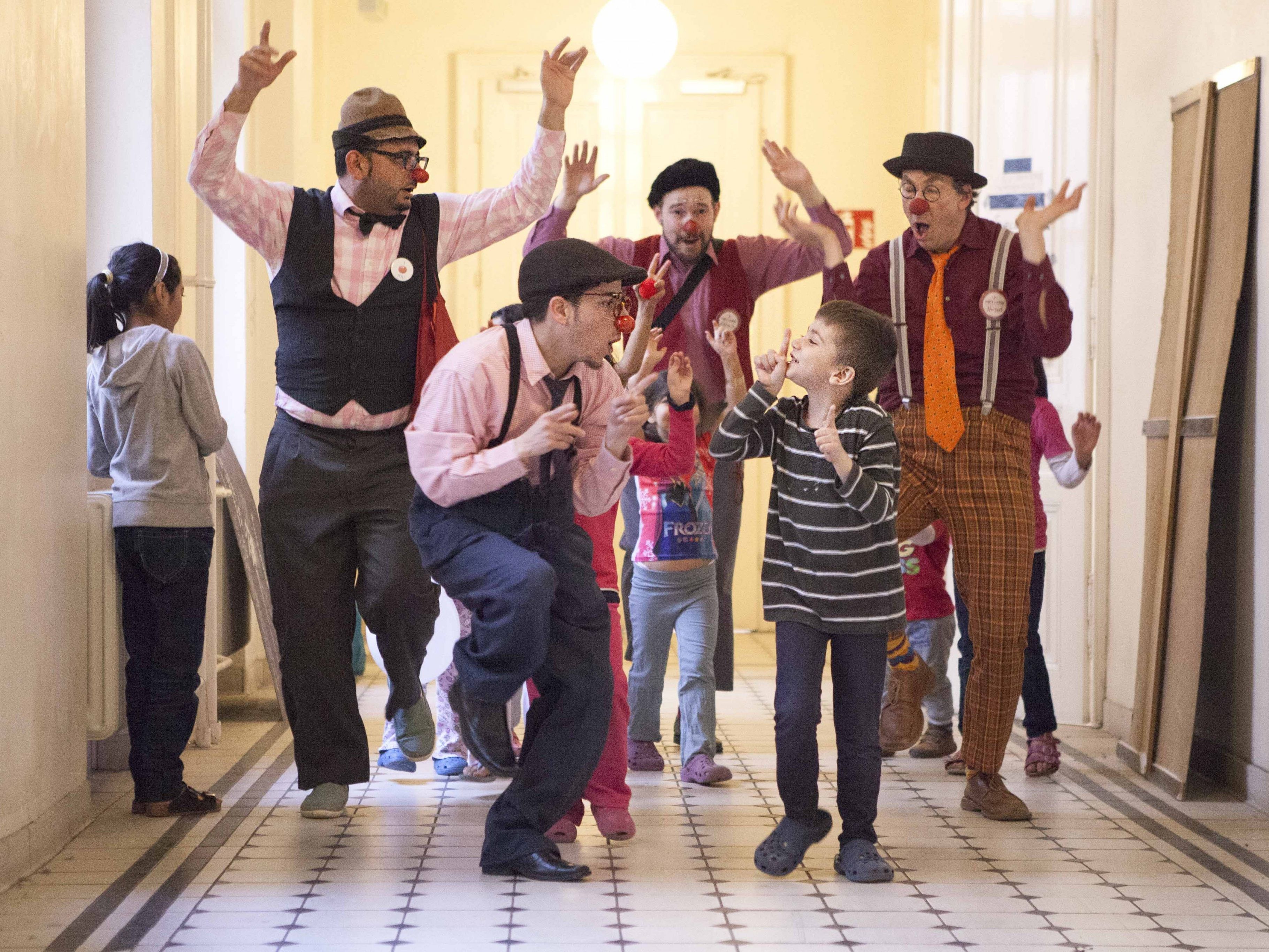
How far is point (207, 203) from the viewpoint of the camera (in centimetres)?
333

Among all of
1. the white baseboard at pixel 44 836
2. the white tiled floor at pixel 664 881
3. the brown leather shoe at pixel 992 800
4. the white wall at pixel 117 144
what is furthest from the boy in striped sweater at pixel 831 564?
the white wall at pixel 117 144

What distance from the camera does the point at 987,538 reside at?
351 centimetres

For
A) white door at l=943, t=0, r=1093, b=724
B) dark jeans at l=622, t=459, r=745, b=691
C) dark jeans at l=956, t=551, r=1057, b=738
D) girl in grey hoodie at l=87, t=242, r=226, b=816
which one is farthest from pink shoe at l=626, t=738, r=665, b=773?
white door at l=943, t=0, r=1093, b=724

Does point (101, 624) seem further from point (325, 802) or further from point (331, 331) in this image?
point (331, 331)

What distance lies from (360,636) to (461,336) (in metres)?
2.07

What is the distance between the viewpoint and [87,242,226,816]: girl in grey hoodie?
11.6 feet

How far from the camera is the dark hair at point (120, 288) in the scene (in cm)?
364

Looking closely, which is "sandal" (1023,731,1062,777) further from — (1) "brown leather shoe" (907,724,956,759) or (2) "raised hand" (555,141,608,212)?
(2) "raised hand" (555,141,608,212)

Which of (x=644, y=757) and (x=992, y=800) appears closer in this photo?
(x=992, y=800)

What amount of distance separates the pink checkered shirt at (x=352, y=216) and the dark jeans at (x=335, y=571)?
0.22 feet

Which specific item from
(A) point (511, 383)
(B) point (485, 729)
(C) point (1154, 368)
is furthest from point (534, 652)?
(C) point (1154, 368)

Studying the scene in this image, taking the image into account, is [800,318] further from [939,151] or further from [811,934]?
[811,934]

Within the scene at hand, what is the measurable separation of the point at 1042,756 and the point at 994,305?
1.35m

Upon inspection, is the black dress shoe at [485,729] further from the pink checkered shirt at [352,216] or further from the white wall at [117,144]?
the white wall at [117,144]
